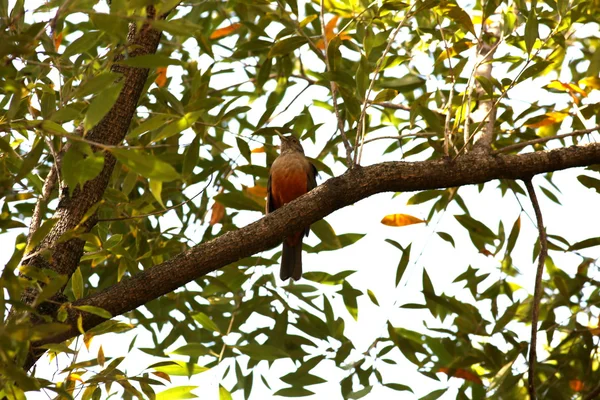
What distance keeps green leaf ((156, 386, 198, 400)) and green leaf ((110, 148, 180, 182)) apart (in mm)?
1212

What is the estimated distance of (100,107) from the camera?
193cm

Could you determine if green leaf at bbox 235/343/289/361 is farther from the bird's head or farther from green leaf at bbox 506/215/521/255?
the bird's head

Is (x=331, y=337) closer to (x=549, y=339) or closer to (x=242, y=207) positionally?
(x=242, y=207)

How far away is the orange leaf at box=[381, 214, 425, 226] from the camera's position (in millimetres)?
3865

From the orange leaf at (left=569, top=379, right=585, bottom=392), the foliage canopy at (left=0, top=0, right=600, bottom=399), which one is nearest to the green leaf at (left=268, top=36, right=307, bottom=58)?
the foliage canopy at (left=0, top=0, right=600, bottom=399)

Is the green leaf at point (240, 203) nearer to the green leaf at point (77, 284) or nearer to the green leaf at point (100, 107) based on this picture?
the green leaf at point (77, 284)

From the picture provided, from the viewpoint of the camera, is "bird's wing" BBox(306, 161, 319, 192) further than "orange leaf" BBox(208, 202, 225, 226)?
Yes

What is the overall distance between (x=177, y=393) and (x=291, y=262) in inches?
82.5

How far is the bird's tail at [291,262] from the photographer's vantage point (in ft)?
15.5

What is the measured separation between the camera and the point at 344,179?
2.88m

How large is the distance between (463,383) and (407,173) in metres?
1.85

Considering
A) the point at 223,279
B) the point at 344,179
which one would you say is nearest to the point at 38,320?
the point at 344,179

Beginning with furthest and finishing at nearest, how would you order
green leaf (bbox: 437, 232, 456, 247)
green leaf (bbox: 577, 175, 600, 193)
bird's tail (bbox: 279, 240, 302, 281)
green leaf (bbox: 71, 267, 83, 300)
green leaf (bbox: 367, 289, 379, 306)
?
bird's tail (bbox: 279, 240, 302, 281), green leaf (bbox: 437, 232, 456, 247), green leaf (bbox: 367, 289, 379, 306), green leaf (bbox: 577, 175, 600, 193), green leaf (bbox: 71, 267, 83, 300)

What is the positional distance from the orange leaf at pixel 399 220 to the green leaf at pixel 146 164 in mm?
2102
